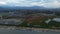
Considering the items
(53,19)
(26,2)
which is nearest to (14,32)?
(26,2)

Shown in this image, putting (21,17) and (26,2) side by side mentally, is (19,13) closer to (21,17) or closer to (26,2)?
(21,17)

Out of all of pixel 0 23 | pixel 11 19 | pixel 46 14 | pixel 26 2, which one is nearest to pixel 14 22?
pixel 11 19

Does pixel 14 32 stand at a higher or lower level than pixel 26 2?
lower

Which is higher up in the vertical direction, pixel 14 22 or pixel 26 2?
pixel 26 2

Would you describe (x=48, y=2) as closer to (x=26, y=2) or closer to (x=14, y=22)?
(x=26, y=2)

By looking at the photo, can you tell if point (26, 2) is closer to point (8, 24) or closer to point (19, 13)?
point (19, 13)

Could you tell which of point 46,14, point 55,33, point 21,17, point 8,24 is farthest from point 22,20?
point 55,33

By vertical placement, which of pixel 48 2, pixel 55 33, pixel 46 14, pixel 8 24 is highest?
pixel 48 2
